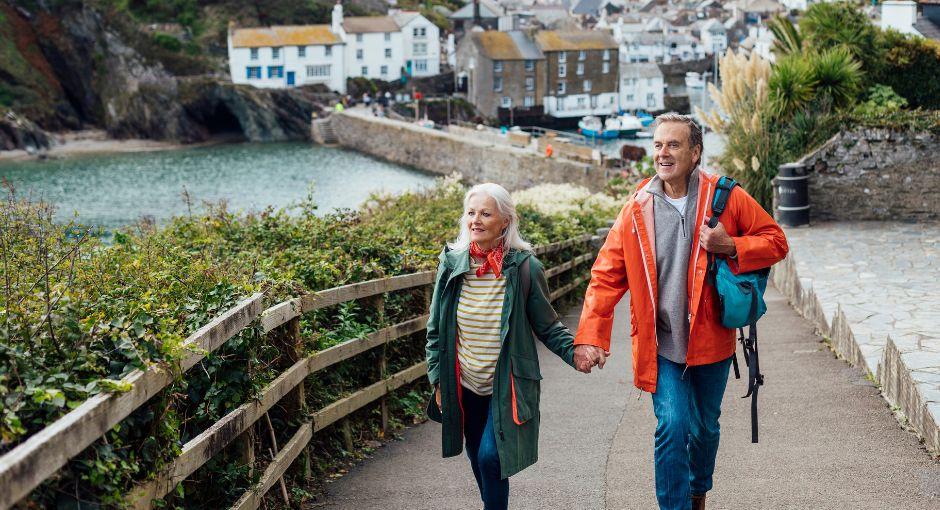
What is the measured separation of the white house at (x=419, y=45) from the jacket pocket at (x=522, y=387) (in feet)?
311

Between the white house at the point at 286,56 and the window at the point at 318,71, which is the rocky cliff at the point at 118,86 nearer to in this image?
the white house at the point at 286,56

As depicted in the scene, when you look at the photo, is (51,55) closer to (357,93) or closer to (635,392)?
(357,93)

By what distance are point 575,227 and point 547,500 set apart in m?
8.46

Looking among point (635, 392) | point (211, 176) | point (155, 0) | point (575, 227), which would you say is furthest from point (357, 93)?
point (635, 392)

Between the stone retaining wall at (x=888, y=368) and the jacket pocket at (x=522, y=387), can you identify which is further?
the stone retaining wall at (x=888, y=368)

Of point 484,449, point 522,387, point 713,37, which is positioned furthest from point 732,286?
point 713,37

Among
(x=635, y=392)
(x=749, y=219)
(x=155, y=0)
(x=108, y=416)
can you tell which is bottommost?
(x=635, y=392)

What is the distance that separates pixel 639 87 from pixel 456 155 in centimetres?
4509

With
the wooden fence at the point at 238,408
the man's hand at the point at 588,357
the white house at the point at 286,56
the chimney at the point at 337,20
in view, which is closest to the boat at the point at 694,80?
the chimney at the point at 337,20

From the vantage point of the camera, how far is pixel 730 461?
234 inches

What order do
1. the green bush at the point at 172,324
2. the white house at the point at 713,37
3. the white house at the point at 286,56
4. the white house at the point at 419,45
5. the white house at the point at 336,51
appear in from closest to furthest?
the green bush at the point at 172,324
the white house at the point at 286,56
the white house at the point at 336,51
the white house at the point at 419,45
the white house at the point at 713,37

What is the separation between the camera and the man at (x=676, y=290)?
450 centimetres

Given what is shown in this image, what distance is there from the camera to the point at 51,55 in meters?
84.2

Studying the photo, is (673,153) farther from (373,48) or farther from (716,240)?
(373,48)
